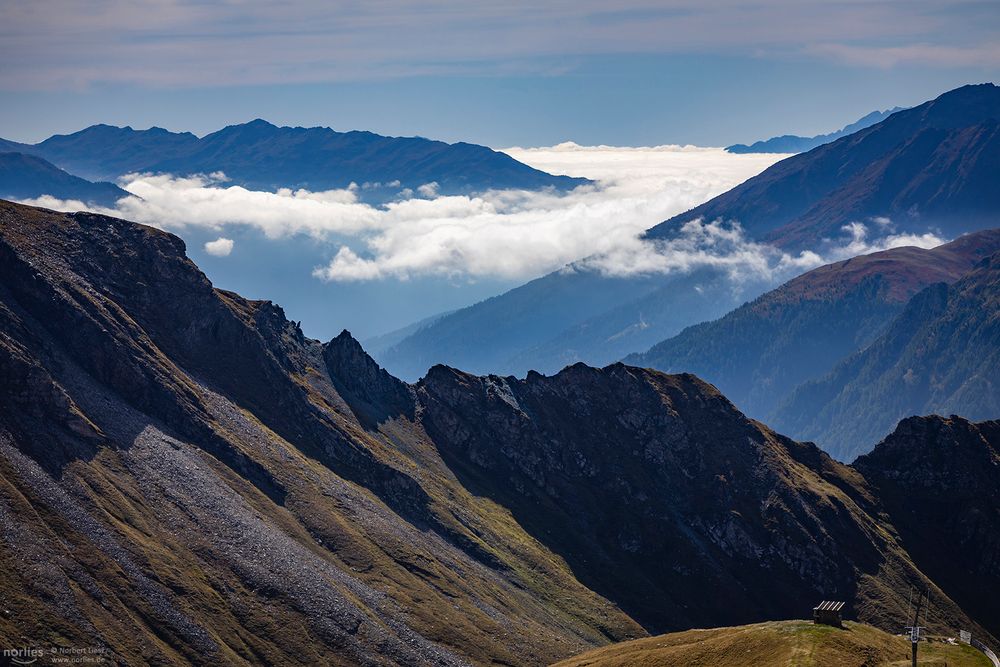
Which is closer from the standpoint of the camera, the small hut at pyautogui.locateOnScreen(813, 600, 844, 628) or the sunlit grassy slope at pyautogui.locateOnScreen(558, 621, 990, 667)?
the sunlit grassy slope at pyautogui.locateOnScreen(558, 621, 990, 667)

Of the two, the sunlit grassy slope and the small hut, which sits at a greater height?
the small hut

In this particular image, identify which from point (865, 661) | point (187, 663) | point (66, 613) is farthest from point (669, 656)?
point (66, 613)

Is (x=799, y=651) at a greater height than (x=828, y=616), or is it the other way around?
(x=828, y=616)

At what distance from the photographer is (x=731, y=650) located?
170000 mm

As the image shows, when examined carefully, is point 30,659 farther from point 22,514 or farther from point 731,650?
point 731,650

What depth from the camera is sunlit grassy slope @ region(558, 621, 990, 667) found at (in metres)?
157

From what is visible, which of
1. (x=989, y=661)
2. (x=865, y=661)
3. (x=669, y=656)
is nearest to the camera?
(x=865, y=661)

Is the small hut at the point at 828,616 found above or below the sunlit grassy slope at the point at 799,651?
above

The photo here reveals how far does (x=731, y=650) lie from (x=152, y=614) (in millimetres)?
101846

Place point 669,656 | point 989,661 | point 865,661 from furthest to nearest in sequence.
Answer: point 669,656 → point 989,661 → point 865,661

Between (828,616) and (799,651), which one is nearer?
(799,651)

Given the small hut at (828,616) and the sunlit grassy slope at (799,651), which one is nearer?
the sunlit grassy slope at (799,651)

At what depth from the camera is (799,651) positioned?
159 metres

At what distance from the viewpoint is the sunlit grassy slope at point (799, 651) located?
157 m
